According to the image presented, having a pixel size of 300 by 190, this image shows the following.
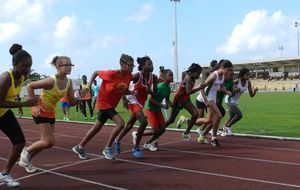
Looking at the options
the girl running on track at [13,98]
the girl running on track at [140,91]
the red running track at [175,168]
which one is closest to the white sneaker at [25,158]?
the red running track at [175,168]

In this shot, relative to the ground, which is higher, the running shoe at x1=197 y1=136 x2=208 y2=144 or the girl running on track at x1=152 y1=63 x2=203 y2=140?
the girl running on track at x1=152 y1=63 x2=203 y2=140

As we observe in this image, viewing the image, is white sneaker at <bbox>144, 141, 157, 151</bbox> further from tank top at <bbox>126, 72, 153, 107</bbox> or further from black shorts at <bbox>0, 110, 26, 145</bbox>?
black shorts at <bbox>0, 110, 26, 145</bbox>

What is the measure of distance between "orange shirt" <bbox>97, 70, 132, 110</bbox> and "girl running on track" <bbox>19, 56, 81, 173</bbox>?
3.65 feet

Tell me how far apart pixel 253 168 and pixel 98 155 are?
2910 mm

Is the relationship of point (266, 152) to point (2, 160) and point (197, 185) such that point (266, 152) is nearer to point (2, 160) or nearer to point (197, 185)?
point (197, 185)

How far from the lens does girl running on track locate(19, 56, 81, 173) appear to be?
683cm

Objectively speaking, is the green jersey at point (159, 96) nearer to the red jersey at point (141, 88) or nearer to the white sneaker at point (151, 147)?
the red jersey at point (141, 88)

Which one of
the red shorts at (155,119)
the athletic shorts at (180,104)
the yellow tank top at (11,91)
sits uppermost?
the yellow tank top at (11,91)

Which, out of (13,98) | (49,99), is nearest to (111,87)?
(49,99)

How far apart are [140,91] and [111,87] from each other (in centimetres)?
82

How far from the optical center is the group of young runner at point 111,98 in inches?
236

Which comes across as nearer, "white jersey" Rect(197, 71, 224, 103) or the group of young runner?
the group of young runner

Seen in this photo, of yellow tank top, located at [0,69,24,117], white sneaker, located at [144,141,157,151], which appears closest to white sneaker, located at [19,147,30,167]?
yellow tank top, located at [0,69,24,117]

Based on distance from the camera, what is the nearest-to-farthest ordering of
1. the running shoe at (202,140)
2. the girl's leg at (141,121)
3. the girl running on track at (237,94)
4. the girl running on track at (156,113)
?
1. the girl's leg at (141,121)
2. the girl running on track at (156,113)
3. the running shoe at (202,140)
4. the girl running on track at (237,94)
